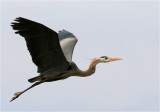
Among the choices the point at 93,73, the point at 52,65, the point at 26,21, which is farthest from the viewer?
the point at 93,73

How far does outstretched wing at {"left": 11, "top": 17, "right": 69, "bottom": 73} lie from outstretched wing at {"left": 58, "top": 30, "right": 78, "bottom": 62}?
74 centimetres

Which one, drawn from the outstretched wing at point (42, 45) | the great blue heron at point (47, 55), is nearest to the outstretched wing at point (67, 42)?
the great blue heron at point (47, 55)

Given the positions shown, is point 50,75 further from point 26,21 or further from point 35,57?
point 26,21

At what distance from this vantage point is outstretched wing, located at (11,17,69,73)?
1634 cm

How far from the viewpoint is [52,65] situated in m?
17.6

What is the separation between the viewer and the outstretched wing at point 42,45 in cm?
1634

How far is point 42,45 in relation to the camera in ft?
55.4

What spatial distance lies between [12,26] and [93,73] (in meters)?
3.48

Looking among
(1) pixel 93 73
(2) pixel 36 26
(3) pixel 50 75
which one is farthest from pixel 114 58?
(2) pixel 36 26

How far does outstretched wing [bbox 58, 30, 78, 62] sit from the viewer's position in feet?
61.4

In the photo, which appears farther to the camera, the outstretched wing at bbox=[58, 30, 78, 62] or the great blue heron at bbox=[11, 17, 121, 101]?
the outstretched wing at bbox=[58, 30, 78, 62]

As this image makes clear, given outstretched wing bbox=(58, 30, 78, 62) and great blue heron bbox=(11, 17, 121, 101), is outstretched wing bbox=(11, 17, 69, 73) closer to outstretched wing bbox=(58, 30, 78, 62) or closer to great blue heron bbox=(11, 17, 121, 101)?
great blue heron bbox=(11, 17, 121, 101)

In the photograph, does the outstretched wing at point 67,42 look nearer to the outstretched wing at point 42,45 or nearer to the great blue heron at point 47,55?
the great blue heron at point 47,55

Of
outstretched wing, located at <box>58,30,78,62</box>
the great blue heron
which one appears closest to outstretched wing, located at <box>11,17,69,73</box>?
the great blue heron
